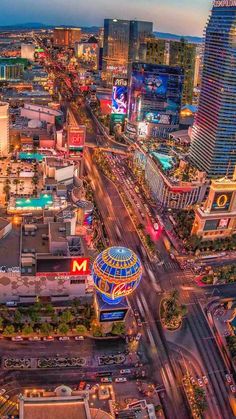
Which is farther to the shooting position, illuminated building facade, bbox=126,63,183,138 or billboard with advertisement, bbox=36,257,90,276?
illuminated building facade, bbox=126,63,183,138

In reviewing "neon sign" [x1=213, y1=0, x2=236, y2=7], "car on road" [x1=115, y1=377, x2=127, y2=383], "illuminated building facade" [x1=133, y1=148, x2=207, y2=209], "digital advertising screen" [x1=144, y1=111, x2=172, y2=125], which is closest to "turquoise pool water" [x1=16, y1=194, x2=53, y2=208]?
"illuminated building facade" [x1=133, y1=148, x2=207, y2=209]

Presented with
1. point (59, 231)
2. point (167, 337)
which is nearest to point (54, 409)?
point (167, 337)

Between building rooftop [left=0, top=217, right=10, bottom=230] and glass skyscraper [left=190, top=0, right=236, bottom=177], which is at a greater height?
glass skyscraper [left=190, top=0, right=236, bottom=177]

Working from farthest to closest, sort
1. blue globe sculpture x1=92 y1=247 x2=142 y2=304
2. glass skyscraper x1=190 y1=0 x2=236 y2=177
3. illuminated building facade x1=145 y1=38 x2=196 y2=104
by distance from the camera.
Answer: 1. illuminated building facade x1=145 y1=38 x2=196 y2=104
2. glass skyscraper x1=190 y1=0 x2=236 y2=177
3. blue globe sculpture x1=92 y1=247 x2=142 y2=304

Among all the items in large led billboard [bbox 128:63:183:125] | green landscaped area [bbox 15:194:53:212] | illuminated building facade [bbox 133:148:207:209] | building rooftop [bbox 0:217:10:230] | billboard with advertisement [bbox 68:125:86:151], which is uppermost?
large led billboard [bbox 128:63:183:125]

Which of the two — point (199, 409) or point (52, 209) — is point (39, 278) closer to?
point (52, 209)

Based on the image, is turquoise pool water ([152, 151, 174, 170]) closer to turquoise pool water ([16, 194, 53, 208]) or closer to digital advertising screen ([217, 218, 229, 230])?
digital advertising screen ([217, 218, 229, 230])

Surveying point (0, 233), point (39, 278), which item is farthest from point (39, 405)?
point (0, 233)
